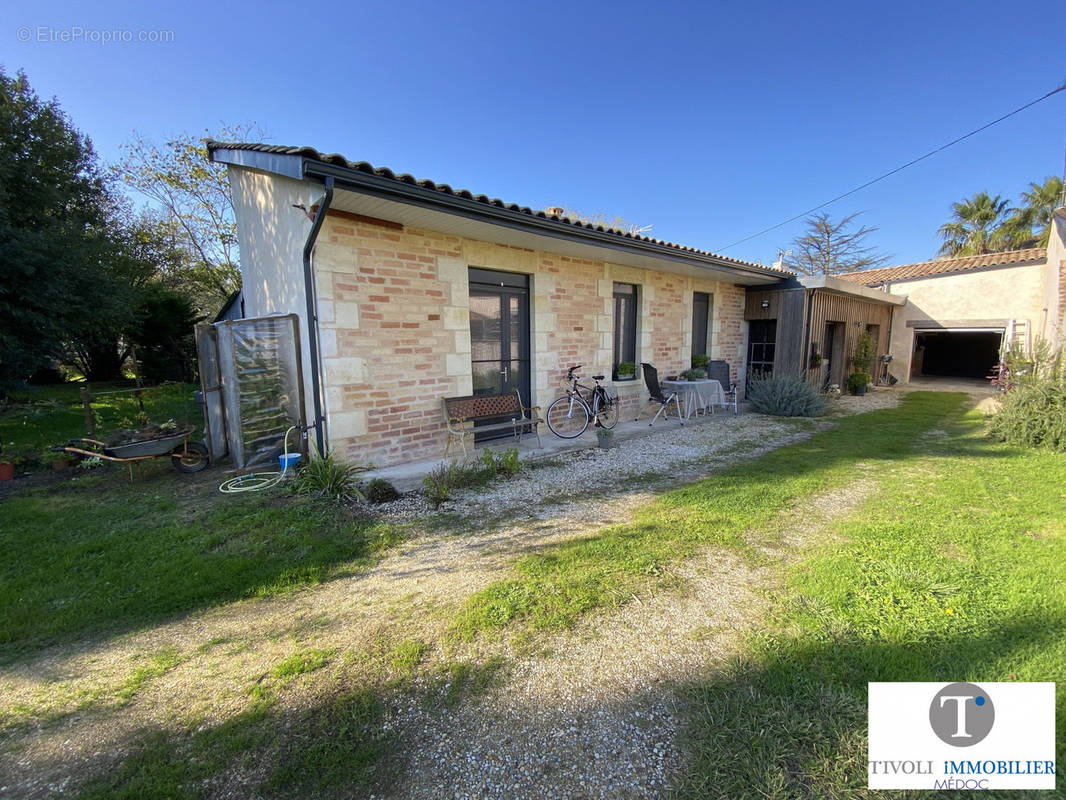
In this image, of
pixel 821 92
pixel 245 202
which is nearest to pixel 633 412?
pixel 245 202

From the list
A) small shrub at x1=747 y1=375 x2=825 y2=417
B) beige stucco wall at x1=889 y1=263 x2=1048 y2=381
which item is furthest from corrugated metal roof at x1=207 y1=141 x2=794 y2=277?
beige stucco wall at x1=889 y1=263 x2=1048 y2=381

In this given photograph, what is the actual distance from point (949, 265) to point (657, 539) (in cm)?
1727

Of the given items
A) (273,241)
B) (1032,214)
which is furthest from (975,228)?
(273,241)

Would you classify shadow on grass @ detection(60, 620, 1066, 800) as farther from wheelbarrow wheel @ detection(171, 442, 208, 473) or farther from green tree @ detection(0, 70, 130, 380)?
green tree @ detection(0, 70, 130, 380)

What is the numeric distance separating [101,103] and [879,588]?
11187 millimetres

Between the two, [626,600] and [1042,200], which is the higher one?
[1042,200]

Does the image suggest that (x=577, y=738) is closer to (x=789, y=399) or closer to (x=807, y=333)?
(x=789, y=399)

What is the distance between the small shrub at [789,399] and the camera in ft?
27.7

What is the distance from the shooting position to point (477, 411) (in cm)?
555

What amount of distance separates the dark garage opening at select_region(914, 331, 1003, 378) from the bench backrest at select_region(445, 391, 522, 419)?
1828 centimetres

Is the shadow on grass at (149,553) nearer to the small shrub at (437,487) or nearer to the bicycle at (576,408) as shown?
the small shrub at (437,487)

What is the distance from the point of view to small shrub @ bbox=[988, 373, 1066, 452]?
5539 millimetres

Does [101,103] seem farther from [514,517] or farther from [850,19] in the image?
[850,19]

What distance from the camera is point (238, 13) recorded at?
17.3 feet
